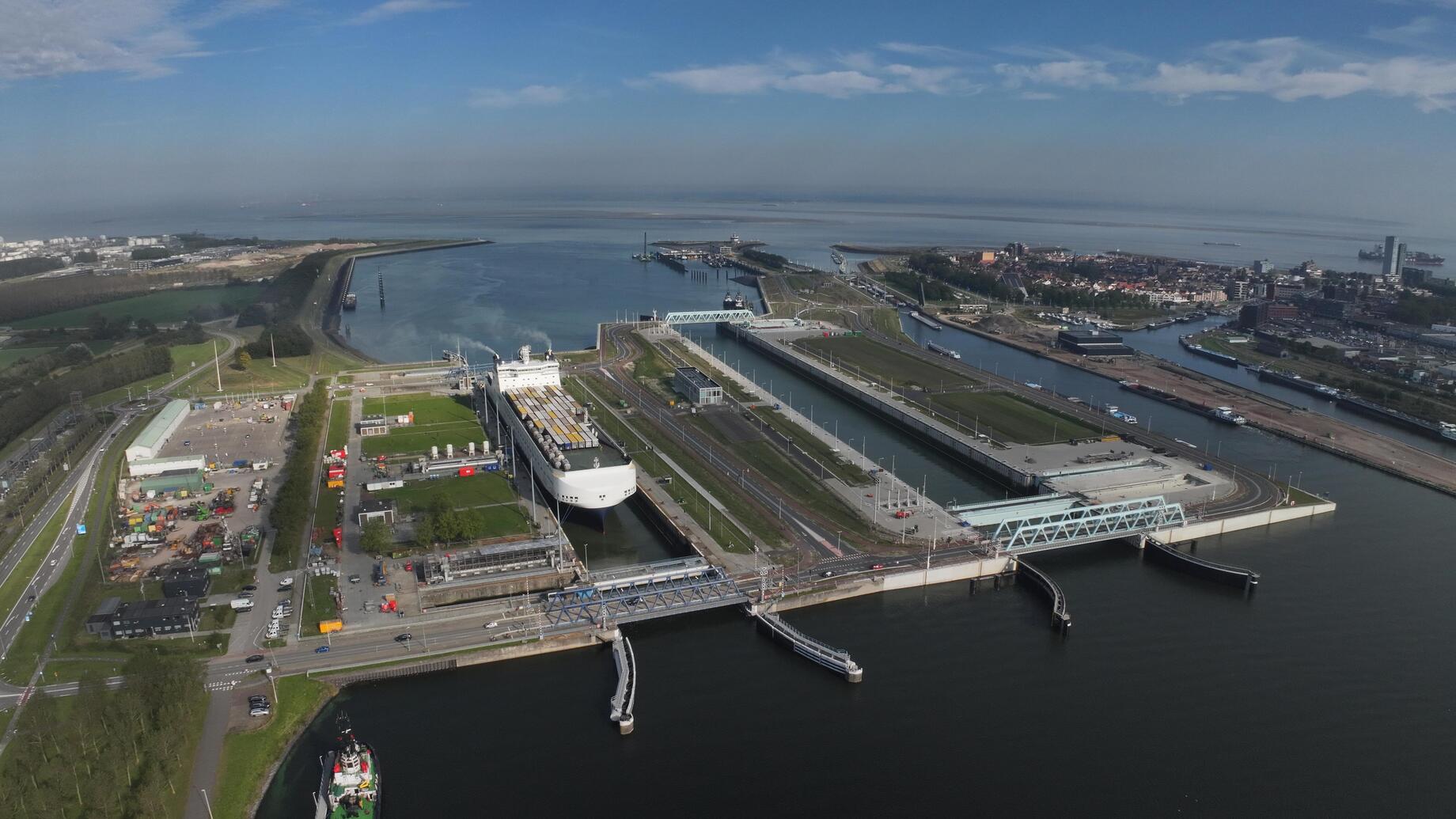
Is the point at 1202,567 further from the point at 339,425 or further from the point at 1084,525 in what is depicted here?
the point at 339,425

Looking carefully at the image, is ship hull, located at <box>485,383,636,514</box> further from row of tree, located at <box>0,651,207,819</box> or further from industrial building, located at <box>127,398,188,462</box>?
industrial building, located at <box>127,398,188,462</box>

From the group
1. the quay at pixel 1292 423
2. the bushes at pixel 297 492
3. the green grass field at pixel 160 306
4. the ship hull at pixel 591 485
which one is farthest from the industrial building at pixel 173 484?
the quay at pixel 1292 423

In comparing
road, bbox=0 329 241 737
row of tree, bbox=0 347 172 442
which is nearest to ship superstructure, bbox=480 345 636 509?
road, bbox=0 329 241 737

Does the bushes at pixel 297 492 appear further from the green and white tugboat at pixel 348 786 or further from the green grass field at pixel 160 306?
the green grass field at pixel 160 306

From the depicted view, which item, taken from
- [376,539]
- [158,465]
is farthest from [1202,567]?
[158,465]

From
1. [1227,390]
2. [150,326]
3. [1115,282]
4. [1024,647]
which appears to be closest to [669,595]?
[1024,647]

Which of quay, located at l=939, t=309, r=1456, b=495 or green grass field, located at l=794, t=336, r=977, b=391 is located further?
green grass field, located at l=794, t=336, r=977, b=391

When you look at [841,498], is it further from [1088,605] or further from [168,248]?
[168,248]

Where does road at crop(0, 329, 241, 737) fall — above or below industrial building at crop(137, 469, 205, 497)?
below
